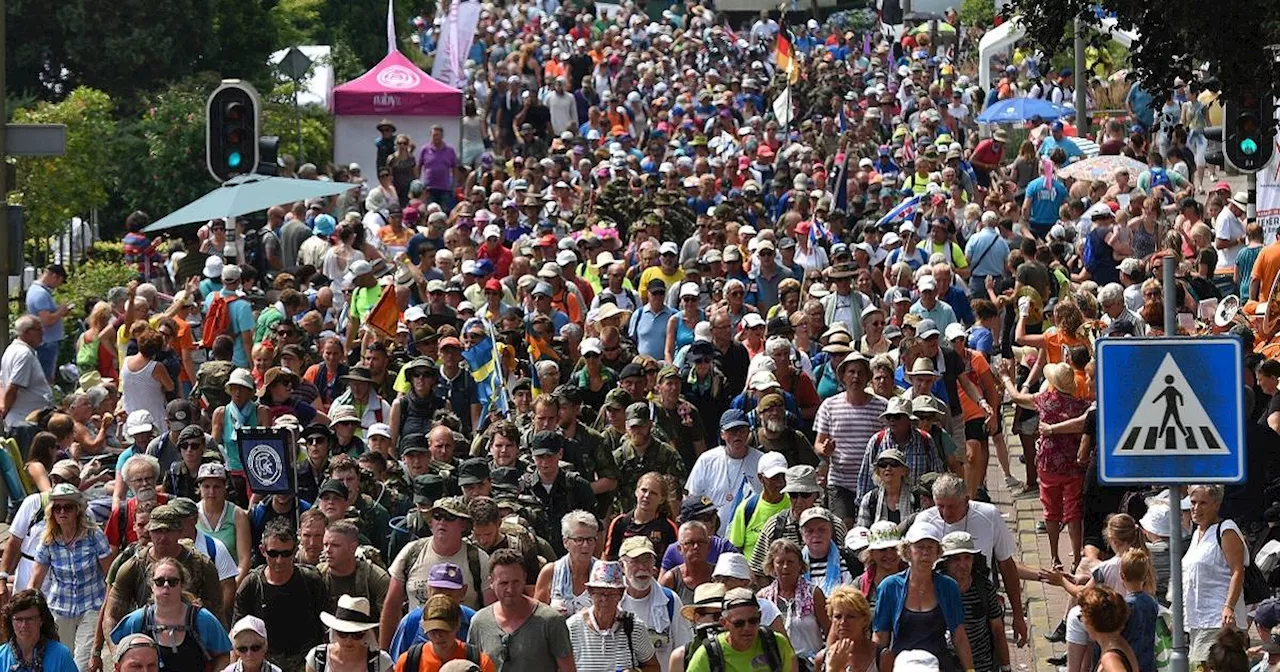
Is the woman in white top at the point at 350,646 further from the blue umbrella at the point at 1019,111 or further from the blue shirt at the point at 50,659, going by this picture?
the blue umbrella at the point at 1019,111

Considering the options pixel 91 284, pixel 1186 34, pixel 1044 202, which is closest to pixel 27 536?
pixel 1186 34

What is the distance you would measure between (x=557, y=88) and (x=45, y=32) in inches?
339

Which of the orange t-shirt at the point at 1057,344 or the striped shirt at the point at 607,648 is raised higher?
the orange t-shirt at the point at 1057,344

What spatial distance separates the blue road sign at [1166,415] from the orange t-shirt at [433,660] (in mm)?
2968

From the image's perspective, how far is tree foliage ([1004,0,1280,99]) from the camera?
16922 millimetres

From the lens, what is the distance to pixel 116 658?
11.9m

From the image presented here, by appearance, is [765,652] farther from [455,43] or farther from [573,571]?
[455,43]

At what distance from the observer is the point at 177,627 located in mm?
12727

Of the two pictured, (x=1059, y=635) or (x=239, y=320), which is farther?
(x=239, y=320)

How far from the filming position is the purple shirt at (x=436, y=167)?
34.1 meters

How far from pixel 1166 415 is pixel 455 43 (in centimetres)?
3092

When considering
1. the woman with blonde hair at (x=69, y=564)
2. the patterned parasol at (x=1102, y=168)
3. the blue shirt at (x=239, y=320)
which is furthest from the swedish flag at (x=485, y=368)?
the patterned parasol at (x=1102, y=168)

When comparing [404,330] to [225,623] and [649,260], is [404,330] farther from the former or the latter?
[225,623]

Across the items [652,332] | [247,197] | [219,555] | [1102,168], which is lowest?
[219,555]
